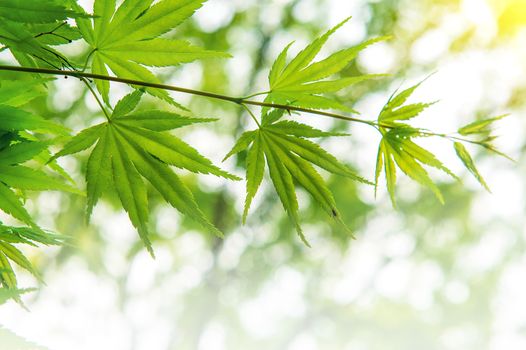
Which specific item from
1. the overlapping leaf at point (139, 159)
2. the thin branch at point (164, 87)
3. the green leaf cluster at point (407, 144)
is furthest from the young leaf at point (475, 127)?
the overlapping leaf at point (139, 159)

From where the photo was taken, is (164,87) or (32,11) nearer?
(32,11)

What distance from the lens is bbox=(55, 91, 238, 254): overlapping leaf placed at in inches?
29.3

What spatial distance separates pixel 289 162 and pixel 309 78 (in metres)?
0.14

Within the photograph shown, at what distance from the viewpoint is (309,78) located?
788 mm

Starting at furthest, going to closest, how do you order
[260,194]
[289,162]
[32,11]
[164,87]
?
[260,194]
[289,162]
[164,87]
[32,11]

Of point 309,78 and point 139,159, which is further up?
point 309,78

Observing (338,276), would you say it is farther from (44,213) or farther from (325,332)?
(325,332)

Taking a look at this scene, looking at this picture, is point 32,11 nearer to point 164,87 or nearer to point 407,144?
point 164,87

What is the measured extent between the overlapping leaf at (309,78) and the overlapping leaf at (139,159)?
0.16m

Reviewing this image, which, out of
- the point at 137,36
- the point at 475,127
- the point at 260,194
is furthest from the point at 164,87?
the point at 260,194

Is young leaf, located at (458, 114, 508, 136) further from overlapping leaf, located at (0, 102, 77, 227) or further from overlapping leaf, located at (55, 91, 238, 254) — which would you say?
overlapping leaf, located at (0, 102, 77, 227)

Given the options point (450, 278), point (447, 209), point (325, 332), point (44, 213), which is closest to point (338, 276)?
point (447, 209)

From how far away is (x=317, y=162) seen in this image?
0.79 m

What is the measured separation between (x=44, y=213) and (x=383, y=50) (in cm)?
578
